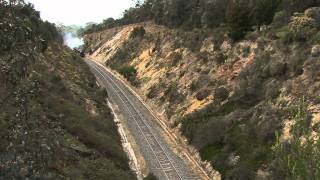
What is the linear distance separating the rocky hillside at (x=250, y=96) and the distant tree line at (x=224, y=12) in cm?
197

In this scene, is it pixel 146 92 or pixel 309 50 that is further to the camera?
pixel 146 92

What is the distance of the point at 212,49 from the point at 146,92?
10967mm

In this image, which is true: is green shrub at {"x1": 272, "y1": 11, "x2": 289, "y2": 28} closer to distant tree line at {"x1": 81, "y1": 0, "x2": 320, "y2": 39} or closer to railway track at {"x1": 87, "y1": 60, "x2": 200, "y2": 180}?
distant tree line at {"x1": 81, "y1": 0, "x2": 320, "y2": 39}

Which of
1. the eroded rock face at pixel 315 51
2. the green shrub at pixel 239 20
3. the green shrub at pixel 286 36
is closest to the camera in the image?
the eroded rock face at pixel 315 51

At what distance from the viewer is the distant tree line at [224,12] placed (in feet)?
166

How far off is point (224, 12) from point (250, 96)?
27301mm

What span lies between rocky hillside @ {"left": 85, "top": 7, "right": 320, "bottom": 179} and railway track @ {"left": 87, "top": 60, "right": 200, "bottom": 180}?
211cm

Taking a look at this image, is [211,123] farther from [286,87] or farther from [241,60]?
[241,60]

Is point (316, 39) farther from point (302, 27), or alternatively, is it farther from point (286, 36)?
point (286, 36)

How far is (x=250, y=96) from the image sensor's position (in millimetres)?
38938

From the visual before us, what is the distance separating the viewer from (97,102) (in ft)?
157

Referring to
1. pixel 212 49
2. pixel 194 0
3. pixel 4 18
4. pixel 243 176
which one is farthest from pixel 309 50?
pixel 194 0

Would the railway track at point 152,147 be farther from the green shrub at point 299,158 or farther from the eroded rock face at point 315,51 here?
the eroded rock face at point 315,51

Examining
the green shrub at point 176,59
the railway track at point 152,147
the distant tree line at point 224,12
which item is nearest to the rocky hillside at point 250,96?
the green shrub at point 176,59
